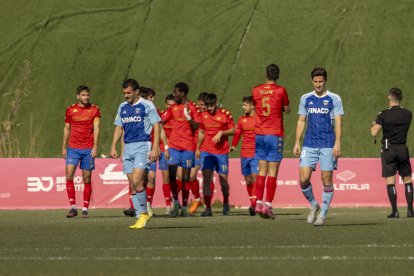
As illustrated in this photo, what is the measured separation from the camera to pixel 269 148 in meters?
18.3

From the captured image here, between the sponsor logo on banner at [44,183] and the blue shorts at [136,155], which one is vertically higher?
the blue shorts at [136,155]

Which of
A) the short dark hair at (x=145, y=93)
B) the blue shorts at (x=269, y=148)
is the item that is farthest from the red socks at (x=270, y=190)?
the short dark hair at (x=145, y=93)

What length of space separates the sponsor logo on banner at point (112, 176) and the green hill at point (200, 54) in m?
15.6

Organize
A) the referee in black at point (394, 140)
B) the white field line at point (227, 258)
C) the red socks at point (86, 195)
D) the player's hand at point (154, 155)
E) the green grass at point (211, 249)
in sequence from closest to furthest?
1. the green grass at point (211, 249)
2. the white field line at point (227, 258)
3. the player's hand at point (154, 155)
4. the referee in black at point (394, 140)
5. the red socks at point (86, 195)

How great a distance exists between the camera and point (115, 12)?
50750mm

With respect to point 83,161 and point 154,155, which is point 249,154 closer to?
point 83,161

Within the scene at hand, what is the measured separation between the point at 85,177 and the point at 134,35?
2806 centimetres

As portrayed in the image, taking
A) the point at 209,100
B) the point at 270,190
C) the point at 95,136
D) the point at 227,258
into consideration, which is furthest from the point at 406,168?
the point at 227,258

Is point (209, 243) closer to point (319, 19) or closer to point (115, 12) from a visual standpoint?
point (319, 19)

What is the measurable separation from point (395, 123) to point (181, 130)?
14.9 ft

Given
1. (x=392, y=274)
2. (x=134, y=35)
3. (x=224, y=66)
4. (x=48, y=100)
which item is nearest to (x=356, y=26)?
(x=224, y=66)

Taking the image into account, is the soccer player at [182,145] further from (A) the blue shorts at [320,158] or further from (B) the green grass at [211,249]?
(A) the blue shorts at [320,158]

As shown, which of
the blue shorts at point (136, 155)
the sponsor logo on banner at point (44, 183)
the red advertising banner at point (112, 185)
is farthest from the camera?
the sponsor logo on banner at point (44, 183)

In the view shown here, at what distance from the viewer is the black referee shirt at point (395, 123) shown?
19453mm
